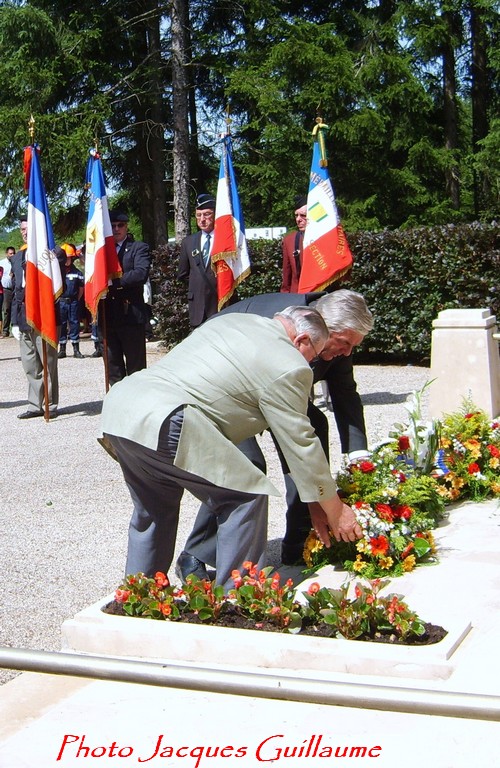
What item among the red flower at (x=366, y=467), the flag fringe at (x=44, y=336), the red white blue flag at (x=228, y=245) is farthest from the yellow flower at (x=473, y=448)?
the flag fringe at (x=44, y=336)

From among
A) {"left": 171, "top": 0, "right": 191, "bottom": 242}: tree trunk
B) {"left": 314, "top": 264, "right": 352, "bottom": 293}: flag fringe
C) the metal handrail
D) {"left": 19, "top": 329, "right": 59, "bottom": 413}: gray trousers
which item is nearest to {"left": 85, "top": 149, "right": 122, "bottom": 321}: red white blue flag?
{"left": 19, "top": 329, "right": 59, "bottom": 413}: gray trousers

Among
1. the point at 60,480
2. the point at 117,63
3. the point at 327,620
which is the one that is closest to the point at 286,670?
the point at 327,620

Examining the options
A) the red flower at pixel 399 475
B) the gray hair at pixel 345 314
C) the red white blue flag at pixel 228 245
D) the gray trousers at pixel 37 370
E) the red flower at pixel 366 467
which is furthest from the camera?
A: the gray trousers at pixel 37 370

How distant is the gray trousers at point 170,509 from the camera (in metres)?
3.96

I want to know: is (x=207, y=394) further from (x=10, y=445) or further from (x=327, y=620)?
(x=10, y=445)

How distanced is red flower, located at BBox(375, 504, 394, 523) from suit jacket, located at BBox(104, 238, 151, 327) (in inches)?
210

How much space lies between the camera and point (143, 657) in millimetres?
3773

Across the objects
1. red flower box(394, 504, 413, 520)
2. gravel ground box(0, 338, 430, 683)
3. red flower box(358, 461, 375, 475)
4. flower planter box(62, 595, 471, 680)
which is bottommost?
gravel ground box(0, 338, 430, 683)

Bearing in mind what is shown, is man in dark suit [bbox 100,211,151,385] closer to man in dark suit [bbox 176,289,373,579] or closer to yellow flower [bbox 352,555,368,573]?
man in dark suit [bbox 176,289,373,579]

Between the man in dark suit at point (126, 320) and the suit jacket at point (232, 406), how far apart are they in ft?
18.5

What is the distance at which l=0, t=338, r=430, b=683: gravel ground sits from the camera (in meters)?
4.77

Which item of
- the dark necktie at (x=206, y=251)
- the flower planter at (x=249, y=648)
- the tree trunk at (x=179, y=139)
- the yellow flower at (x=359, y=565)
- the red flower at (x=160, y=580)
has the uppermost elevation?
the tree trunk at (x=179, y=139)

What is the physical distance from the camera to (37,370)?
10398 mm

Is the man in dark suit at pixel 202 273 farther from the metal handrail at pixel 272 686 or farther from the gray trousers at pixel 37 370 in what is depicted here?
the metal handrail at pixel 272 686
